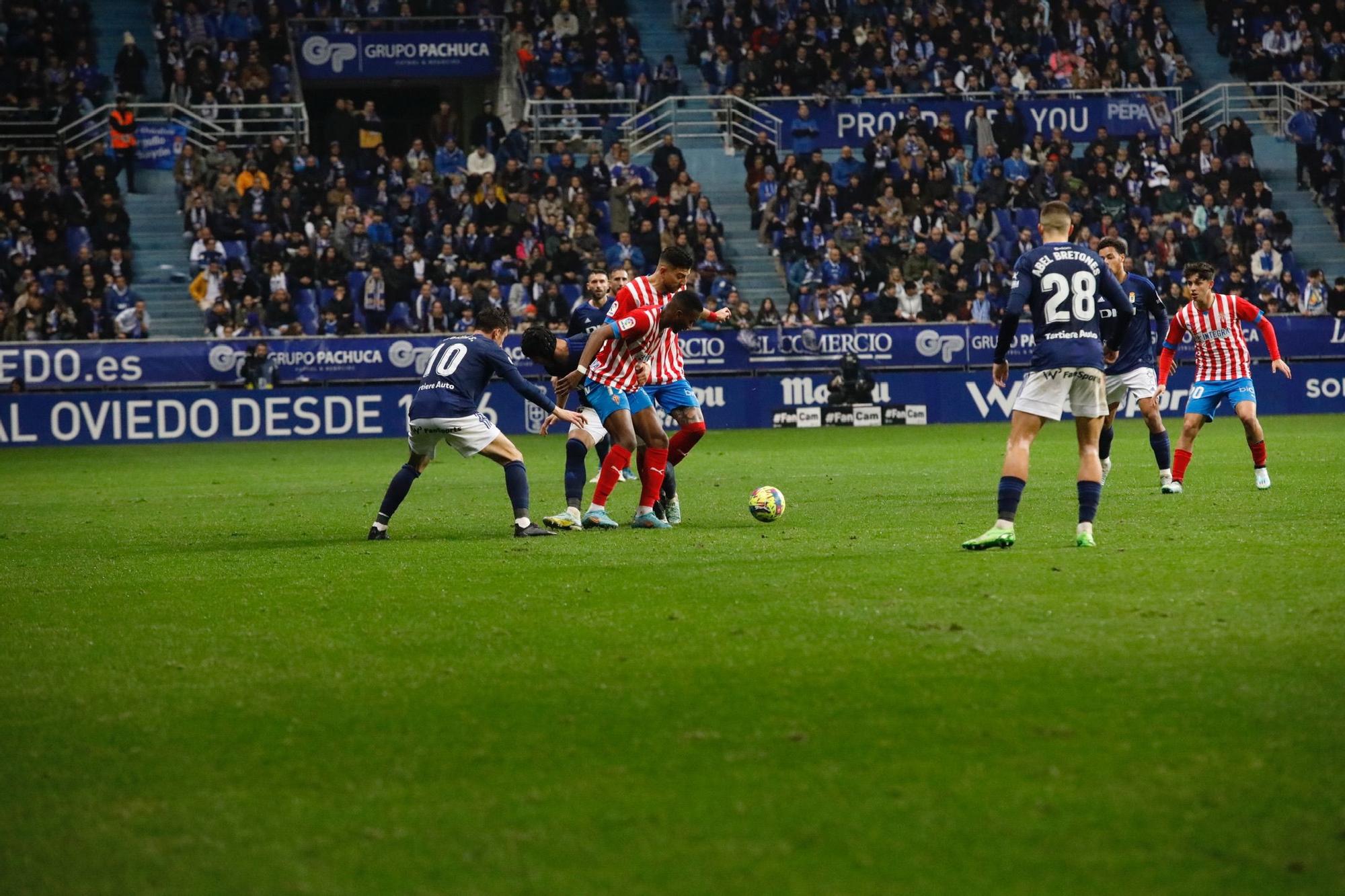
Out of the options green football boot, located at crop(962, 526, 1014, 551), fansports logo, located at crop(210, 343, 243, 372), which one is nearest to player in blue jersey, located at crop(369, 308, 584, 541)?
green football boot, located at crop(962, 526, 1014, 551)

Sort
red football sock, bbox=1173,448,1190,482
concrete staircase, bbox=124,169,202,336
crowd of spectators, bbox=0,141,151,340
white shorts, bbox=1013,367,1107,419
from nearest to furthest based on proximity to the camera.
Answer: white shorts, bbox=1013,367,1107,419, red football sock, bbox=1173,448,1190,482, crowd of spectators, bbox=0,141,151,340, concrete staircase, bbox=124,169,202,336

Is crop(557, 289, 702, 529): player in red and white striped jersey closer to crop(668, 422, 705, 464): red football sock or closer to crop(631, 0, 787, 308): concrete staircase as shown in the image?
crop(668, 422, 705, 464): red football sock

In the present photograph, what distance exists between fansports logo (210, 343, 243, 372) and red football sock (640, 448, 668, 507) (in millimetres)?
18065

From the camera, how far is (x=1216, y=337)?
15539 millimetres

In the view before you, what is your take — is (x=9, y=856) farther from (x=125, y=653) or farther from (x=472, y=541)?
(x=472, y=541)

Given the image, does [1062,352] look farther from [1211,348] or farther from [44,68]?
[44,68]

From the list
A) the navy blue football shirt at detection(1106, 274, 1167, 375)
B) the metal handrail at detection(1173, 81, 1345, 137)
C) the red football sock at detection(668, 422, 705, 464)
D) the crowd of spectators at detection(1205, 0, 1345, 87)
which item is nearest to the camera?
the red football sock at detection(668, 422, 705, 464)

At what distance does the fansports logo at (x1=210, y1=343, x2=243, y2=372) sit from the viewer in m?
28.6

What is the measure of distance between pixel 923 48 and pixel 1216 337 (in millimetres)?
24474

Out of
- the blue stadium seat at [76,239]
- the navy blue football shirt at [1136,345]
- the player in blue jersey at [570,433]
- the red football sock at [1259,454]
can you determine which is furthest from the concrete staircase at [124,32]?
the red football sock at [1259,454]

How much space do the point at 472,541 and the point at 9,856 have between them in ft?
24.1

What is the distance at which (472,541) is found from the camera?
11.6 meters

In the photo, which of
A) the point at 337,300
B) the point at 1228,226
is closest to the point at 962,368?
the point at 1228,226

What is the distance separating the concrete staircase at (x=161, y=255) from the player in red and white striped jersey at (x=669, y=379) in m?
21.0
